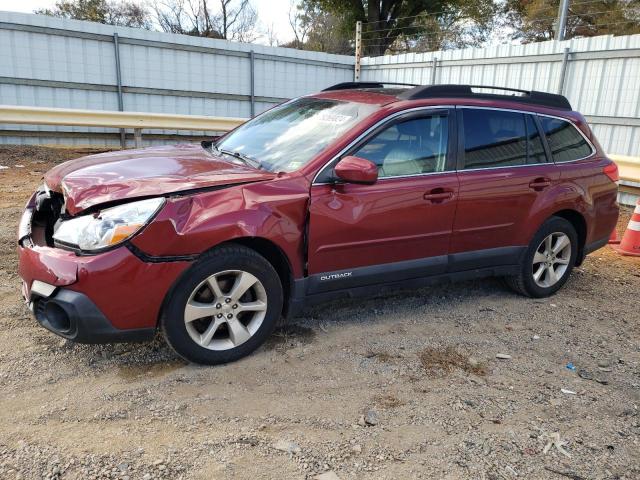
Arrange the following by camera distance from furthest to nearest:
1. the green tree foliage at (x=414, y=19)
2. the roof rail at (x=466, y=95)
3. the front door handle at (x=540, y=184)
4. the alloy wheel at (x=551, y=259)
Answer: the green tree foliage at (x=414, y=19) → the alloy wheel at (x=551, y=259) → the front door handle at (x=540, y=184) → the roof rail at (x=466, y=95)

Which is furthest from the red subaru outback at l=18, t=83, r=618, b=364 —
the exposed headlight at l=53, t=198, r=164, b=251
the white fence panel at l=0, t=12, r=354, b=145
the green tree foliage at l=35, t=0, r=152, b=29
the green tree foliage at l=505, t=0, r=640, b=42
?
the green tree foliage at l=35, t=0, r=152, b=29

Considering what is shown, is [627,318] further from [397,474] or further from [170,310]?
[170,310]

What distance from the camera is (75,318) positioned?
9.40 ft

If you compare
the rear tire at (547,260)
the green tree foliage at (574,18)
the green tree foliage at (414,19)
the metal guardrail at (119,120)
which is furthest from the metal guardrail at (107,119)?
the green tree foliage at (414,19)

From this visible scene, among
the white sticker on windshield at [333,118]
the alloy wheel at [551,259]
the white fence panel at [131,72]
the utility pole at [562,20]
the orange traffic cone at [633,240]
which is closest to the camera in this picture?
the white sticker on windshield at [333,118]

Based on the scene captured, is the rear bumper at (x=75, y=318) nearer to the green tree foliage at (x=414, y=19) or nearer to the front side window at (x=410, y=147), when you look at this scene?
the front side window at (x=410, y=147)

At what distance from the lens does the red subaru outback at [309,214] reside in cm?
296

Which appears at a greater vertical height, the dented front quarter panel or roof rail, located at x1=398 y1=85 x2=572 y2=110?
roof rail, located at x1=398 y1=85 x2=572 y2=110

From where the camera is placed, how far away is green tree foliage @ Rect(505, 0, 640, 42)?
1681 centimetres

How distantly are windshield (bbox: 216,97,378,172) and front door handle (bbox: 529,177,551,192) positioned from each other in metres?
1.58

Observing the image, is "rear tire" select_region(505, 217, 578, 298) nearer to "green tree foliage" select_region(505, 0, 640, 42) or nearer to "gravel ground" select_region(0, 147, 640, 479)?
"gravel ground" select_region(0, 147, 640, 479)

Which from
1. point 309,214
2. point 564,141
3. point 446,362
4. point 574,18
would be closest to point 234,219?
point 309,214

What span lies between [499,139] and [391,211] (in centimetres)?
130

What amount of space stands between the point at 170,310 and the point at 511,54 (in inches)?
397
